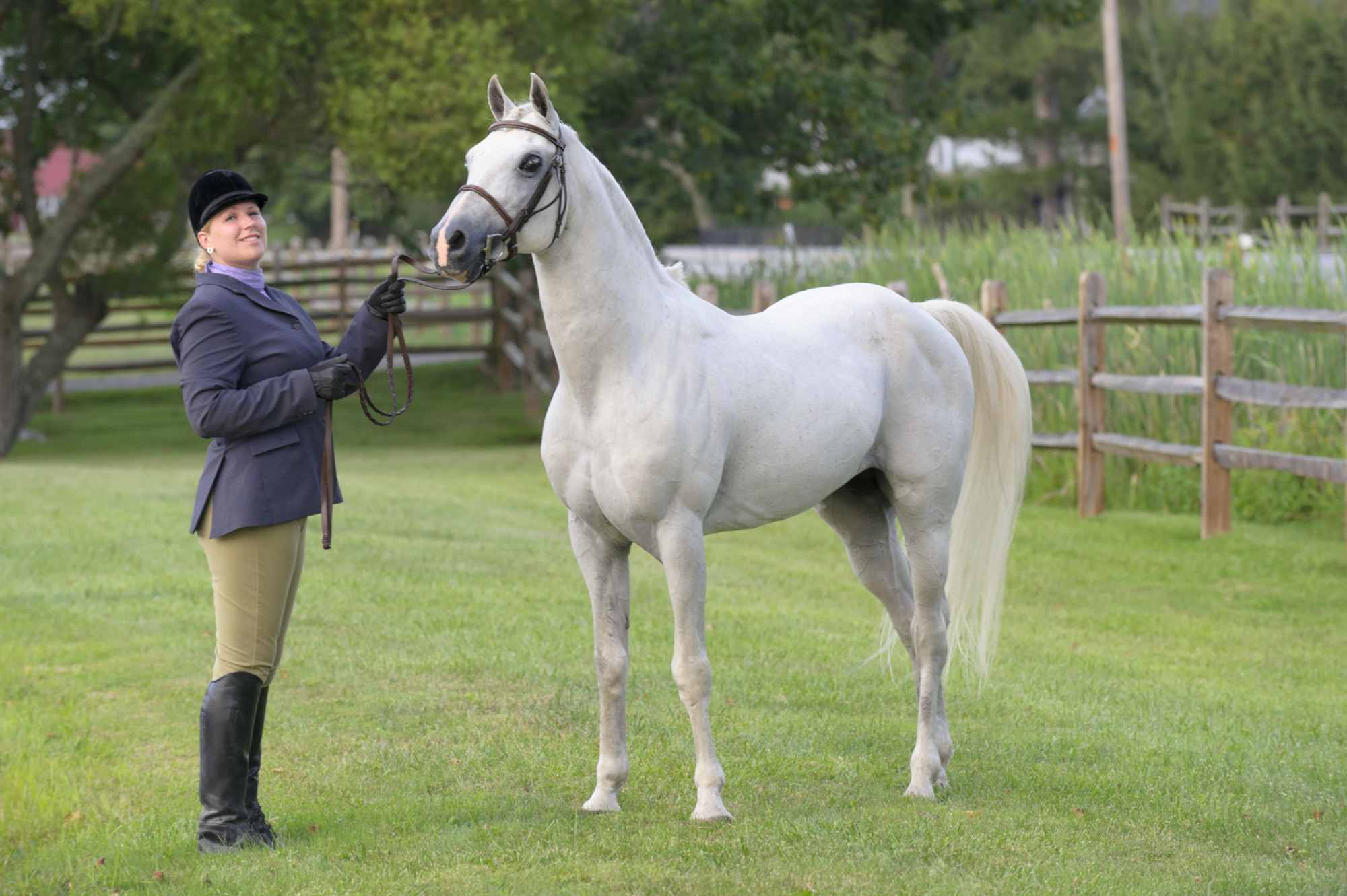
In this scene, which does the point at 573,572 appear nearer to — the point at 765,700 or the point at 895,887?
the point at 765,700

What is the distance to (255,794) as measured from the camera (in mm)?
4789

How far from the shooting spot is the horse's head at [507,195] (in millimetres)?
4070

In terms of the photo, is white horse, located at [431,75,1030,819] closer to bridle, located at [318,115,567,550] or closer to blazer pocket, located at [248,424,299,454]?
bridle, located at [318,115,567,550]

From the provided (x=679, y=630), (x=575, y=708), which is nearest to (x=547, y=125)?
(x=679, y=630)

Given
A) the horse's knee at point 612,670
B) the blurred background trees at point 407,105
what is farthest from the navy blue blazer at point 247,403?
the blurred background trees at point 407,105

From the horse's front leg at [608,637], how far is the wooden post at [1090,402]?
7684mm

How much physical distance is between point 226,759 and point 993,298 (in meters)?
9.31

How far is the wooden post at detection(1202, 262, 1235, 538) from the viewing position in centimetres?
1055

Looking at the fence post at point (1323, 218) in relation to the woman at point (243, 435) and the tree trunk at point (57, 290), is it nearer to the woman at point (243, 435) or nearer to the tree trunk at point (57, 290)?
the tree trunk at point (57, 290)

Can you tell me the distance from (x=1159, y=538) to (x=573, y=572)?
13.0 ft

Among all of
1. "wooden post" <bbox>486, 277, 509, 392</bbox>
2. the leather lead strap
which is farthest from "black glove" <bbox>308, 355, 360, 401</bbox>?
"wooden post" <bbox>486, 277, 509, 392</bbox>

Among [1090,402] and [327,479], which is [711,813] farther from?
[1090,402]

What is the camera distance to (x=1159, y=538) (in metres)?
10.7

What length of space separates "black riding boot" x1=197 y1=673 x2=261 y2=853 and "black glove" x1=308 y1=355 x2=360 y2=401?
0.83 metres
